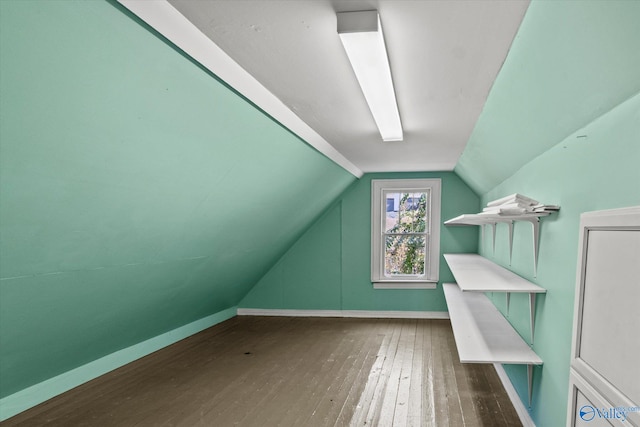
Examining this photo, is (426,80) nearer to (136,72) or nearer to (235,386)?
(136,72)

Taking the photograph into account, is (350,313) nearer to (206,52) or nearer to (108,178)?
(108,178)

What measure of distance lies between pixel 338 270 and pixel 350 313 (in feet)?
2.26

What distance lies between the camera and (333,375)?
3.88m

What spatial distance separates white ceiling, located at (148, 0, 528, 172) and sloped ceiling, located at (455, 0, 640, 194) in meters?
0.10

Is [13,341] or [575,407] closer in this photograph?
[575,407]

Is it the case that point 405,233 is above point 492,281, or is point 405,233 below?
below

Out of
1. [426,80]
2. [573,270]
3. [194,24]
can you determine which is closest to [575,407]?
[573,270]

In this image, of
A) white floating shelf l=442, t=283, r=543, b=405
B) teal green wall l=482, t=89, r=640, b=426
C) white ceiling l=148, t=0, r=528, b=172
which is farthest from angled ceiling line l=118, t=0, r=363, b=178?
white floating shelf l=442, t=283, r=543, b=405

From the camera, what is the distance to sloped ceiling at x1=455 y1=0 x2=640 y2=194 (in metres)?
1.20

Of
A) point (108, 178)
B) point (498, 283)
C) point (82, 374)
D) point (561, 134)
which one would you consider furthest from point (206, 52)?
point (82, 374)

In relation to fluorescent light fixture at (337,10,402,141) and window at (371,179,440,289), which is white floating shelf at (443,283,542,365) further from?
window at (371,179,440,289)

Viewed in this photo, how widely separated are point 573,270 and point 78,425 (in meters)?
3.25

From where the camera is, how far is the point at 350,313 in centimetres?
639

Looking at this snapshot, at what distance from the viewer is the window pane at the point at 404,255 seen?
6.35 metres
